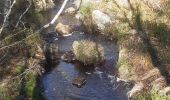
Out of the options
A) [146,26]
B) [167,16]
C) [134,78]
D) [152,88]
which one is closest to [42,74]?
[134,78]

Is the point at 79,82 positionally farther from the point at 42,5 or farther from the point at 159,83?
the point at 42,5

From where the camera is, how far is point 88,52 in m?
17.5

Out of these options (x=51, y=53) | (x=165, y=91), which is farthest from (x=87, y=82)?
(x=165, y=91)

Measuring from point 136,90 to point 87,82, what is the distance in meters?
2.18

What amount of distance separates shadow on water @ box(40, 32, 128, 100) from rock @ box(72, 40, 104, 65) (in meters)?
0.28

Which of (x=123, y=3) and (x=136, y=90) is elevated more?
(x=123, y=3)

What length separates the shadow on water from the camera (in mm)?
14414

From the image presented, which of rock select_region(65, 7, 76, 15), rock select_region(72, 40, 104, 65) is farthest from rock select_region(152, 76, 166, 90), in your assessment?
rock select_region(65, 7, 76, 15)

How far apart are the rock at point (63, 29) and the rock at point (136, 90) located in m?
7.37

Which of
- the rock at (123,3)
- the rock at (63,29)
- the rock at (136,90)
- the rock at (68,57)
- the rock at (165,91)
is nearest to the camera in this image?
the rock at (165,91)

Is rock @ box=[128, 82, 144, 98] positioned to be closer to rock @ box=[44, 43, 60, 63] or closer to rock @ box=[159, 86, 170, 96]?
rock @ box=[159, 86, 170, 96]

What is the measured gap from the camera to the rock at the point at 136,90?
1425 cm

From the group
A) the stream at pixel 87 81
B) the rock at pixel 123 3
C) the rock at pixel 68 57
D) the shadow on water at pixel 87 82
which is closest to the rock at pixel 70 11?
the rock at pixel 123 3

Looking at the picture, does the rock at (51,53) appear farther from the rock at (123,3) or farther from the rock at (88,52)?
the rock at (123,3)
